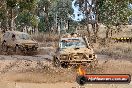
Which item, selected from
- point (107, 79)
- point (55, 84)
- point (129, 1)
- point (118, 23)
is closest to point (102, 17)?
point (118, 23)

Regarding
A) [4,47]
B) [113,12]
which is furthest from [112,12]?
[4,47]

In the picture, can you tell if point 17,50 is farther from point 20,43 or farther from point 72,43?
point 72,43

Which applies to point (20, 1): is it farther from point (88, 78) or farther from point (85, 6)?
point (88, 78)

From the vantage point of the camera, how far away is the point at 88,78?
347 cm

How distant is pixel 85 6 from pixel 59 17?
58899 mm

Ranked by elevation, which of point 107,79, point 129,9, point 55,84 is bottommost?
point 55,84

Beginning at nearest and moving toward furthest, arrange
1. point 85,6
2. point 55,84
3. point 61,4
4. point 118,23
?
point 55,84 → point 85,6 → point 118,23 → point 61,4

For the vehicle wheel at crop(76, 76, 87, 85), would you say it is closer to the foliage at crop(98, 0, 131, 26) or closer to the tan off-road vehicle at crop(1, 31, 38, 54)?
the tan off-road vehicle at crop(1, 31, 38, 54)

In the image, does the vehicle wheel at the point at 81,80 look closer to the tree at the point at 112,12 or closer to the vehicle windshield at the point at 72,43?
the vehicle windshield at the point at 72,43

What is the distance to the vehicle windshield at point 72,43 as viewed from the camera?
1880cm

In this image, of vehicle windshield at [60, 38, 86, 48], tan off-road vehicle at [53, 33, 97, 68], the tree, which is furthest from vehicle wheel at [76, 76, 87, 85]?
the tree

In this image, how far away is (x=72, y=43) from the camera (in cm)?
1917

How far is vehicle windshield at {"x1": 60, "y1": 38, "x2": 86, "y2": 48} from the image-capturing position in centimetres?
1880

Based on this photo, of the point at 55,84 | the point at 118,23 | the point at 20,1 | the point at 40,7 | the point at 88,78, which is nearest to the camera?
the point at 88,78
